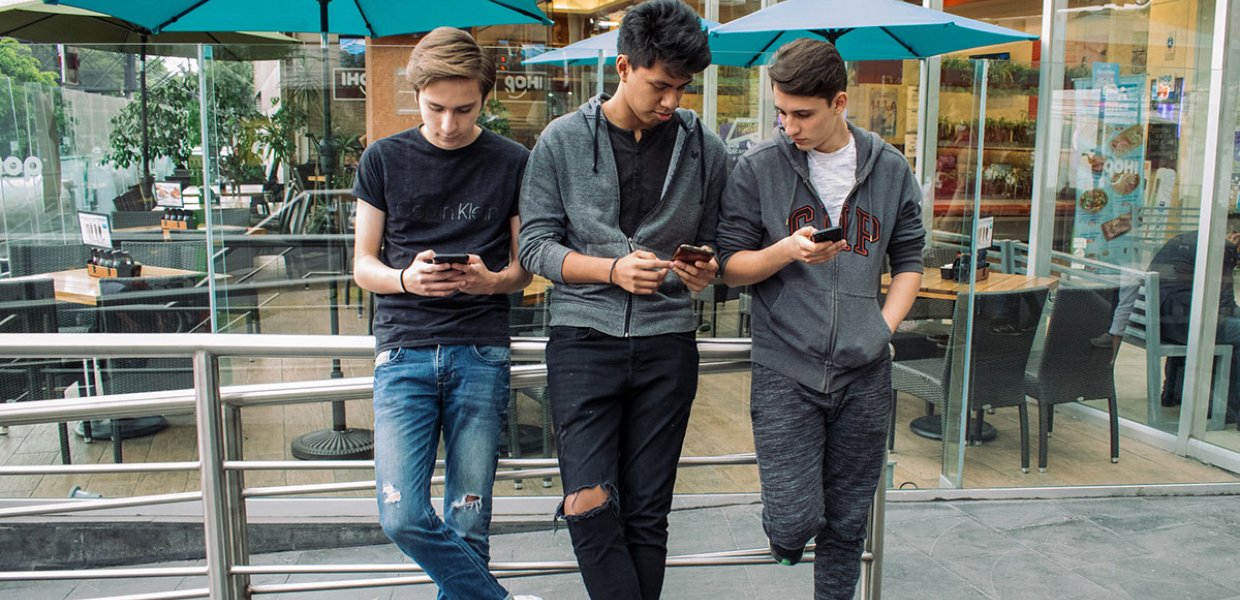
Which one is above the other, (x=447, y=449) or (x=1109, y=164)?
(x=1109, y=164)

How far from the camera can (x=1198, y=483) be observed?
5039 millimetres

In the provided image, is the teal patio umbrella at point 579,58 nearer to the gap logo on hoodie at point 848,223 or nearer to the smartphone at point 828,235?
the gap logo on hoodie at point 848,223

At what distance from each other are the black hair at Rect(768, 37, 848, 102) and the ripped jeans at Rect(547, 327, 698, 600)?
0.64 m

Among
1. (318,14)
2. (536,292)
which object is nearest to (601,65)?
(536,292)

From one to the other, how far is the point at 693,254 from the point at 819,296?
417mm

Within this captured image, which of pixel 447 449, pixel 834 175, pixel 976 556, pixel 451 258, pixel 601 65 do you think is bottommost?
pixel 976 556

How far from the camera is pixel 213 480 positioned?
2.48 m

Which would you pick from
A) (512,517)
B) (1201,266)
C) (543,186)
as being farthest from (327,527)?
(1201,266)

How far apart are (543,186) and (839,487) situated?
1053mm

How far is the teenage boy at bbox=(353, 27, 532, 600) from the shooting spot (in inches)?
93.6

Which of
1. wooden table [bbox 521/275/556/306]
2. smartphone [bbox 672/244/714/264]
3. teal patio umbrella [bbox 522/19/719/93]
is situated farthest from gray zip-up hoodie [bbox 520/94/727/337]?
teal patio umbrella [bbox 522/19/719/93]

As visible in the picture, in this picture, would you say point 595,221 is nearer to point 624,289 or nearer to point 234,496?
point 624,289

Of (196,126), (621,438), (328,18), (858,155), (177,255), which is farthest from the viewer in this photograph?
(328,18)

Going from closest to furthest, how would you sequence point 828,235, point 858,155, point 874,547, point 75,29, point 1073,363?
point 828,235, point 858,155, point 874,547, point 1073,363, point 75,29
